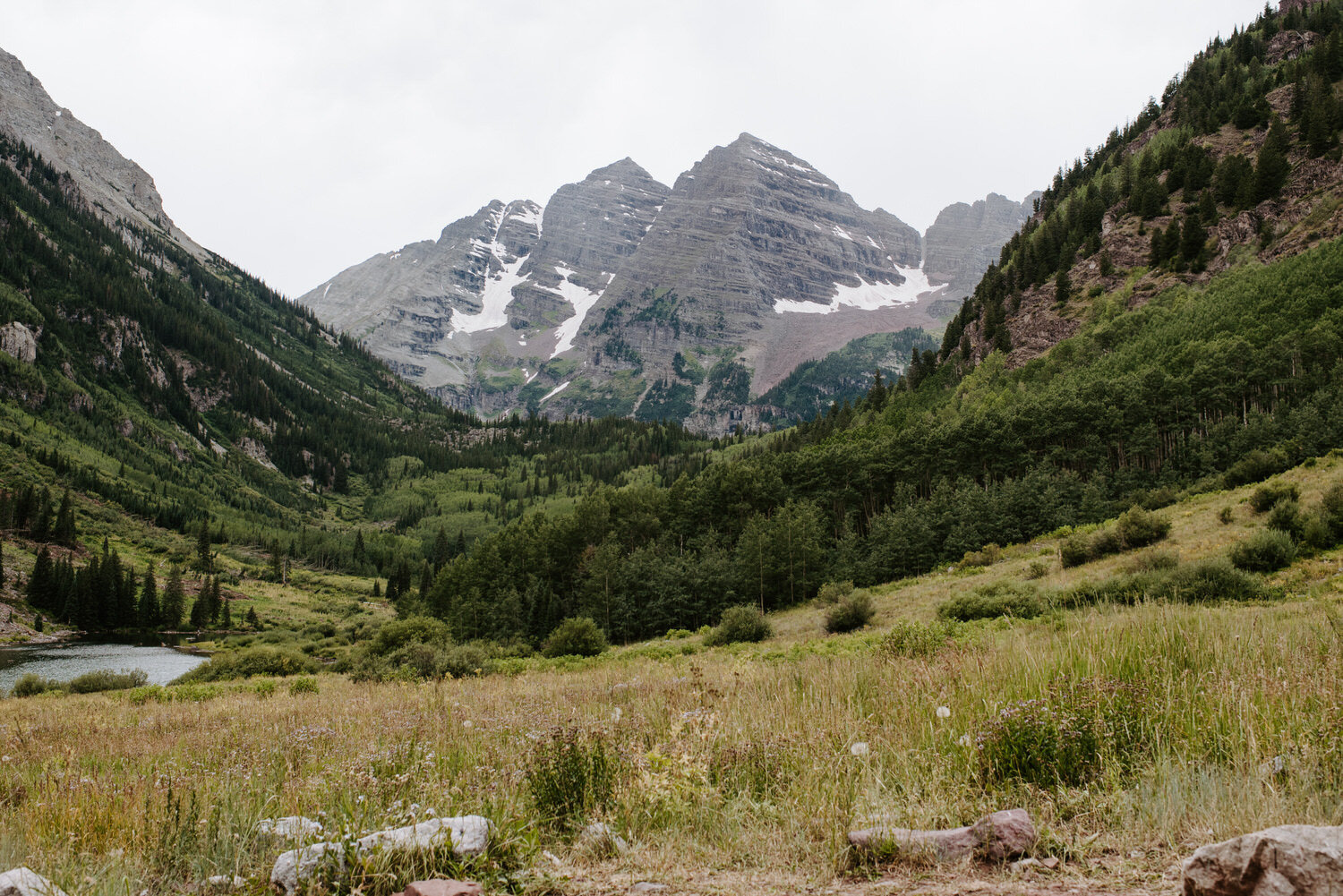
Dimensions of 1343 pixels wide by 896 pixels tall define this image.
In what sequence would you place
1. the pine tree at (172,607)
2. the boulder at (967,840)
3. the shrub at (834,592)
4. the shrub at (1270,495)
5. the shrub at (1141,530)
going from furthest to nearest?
1. the pine tree at (172,607)
2. the shrub at (834,592)
3. the shrub at (1141,530)
4. the shrub at (1270,495)
5. the boulder at (967,840)

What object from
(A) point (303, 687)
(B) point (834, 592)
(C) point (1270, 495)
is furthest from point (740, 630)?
(C) point (1270, 495)

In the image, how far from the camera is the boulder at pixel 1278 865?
3.03 metres

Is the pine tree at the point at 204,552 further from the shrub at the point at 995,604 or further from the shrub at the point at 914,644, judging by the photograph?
the shrub at the point at 914,644

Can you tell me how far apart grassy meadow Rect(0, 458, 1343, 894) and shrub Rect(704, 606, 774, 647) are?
24768mm

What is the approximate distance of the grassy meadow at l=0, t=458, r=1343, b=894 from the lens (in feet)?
15.1

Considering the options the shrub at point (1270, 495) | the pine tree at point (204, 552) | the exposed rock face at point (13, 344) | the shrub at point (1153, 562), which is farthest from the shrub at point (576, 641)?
the exposed rock face at point (13, 344)

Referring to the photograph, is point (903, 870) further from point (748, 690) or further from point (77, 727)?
point (77, 727)

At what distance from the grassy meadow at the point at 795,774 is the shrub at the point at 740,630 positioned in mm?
24768

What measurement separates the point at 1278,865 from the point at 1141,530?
1451 inches

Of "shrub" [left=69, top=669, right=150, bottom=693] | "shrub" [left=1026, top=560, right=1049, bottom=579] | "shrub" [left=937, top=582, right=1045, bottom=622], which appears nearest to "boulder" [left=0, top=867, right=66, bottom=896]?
"shrub" [left=937, top=582, right=1045, bottom=622]

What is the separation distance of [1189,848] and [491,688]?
50.8ft

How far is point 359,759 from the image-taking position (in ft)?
23.3

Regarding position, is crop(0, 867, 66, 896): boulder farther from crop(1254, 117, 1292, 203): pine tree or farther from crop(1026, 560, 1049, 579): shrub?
crop(1254, 117, 1292, 203): pine tree

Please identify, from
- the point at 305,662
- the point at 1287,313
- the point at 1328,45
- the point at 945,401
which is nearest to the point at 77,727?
the point at 305,662
